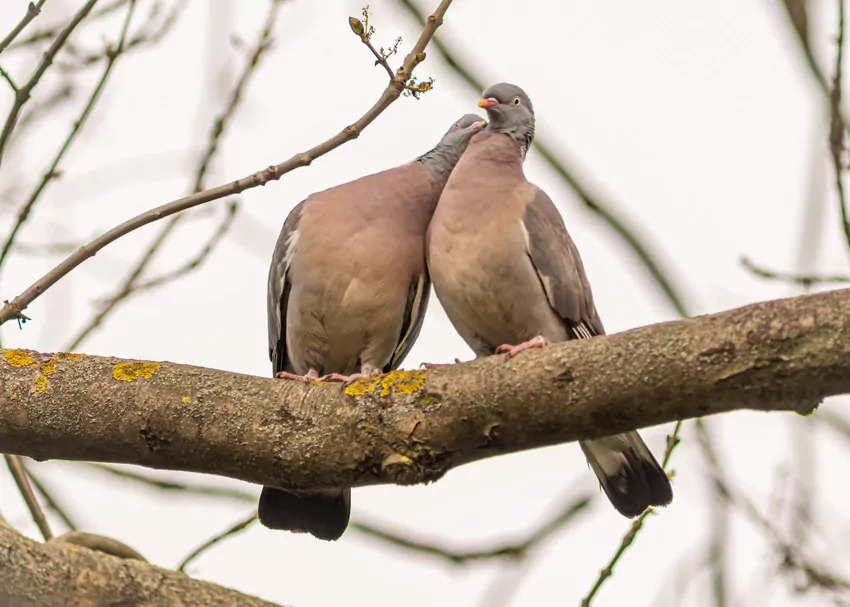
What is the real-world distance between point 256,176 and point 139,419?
724mm

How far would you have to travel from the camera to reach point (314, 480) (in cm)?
256

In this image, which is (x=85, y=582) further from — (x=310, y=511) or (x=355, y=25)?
(x=355, y=25)

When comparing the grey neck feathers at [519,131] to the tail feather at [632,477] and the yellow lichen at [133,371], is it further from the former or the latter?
the yellow lichen at [133,371]

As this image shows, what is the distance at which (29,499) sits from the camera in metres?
3.58

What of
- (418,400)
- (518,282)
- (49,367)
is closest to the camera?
(418,400)

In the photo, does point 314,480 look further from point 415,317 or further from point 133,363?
point 415,317

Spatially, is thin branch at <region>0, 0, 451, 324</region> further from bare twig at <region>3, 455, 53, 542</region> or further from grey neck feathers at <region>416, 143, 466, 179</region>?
grey neck feathers at <region>416, 143, 466, 179</region>

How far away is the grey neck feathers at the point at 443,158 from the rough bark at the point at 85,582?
2.11 meters

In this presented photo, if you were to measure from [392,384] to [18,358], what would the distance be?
1.01m

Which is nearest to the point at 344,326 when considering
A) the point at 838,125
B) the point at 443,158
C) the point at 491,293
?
the point at 491,293

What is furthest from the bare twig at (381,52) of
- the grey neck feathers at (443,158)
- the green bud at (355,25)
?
the grey neck feathers at (443,158)

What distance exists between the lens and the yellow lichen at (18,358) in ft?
8.71

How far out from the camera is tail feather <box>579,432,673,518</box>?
Answer: 3525mm

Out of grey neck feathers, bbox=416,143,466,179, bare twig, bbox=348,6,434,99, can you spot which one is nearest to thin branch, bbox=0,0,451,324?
bare twig, bbox=348,6,434,99
